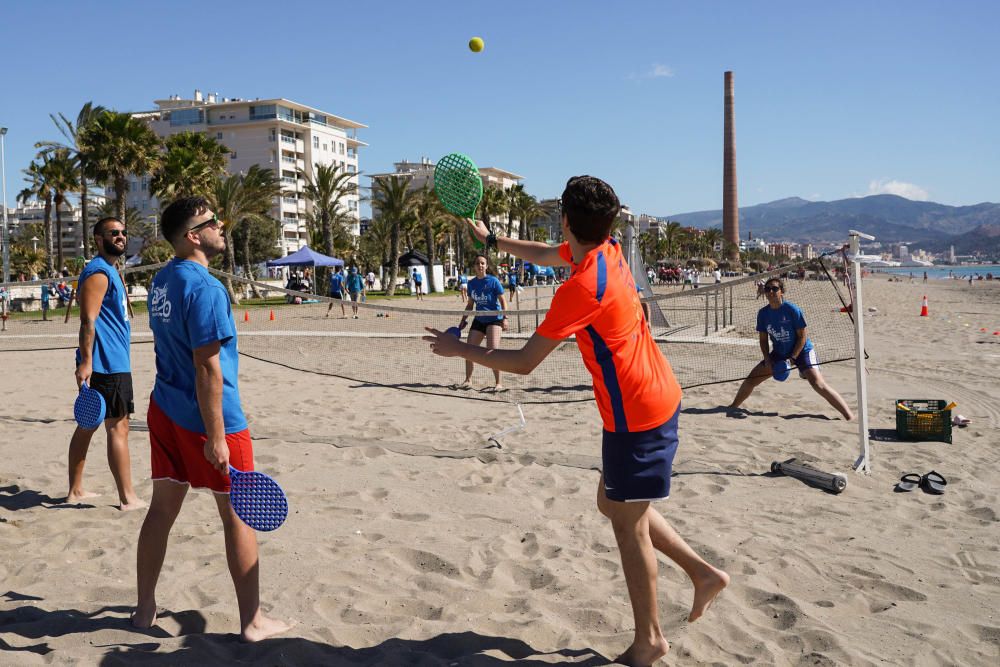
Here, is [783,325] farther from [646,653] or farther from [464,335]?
[464,335]

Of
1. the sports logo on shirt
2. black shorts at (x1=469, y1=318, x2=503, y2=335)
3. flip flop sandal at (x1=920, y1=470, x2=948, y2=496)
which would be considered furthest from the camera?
black shorts at (x1=469, y1=318, x2=503, y2=335)

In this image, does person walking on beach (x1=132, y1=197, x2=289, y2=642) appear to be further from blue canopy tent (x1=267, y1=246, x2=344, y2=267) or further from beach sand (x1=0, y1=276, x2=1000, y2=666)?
blue canopy tent (x1=267, y1=246, x2=344, y2=267)

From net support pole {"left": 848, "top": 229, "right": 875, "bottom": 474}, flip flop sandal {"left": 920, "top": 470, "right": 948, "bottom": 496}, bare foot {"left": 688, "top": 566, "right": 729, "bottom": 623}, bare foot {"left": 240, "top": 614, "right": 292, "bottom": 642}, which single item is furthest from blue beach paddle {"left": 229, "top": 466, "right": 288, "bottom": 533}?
flip flop sandal {"left": 920, "top": 470, "right": 948, "bottom": 496}

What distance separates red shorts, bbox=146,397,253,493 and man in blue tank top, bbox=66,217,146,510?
1.80m

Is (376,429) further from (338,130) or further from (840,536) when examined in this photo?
(338,130)

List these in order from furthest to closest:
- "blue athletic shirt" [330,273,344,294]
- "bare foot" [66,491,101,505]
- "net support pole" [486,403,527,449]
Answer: "blue athletic shirt" [330,273,344,294] < "net support pole" [486,403,527,449] < "bare foot" [66,491,101,505]

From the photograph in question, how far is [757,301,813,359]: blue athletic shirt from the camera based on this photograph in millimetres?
8109

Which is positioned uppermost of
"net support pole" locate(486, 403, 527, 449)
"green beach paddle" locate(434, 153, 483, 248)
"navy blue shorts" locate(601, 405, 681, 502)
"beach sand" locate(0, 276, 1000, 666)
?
"green beach paddle" locate(434, 153, 483, 248)

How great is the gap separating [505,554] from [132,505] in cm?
261

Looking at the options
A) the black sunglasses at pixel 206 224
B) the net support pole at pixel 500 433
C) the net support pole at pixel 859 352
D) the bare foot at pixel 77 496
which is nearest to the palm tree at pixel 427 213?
the net support pole at pixel 500 433

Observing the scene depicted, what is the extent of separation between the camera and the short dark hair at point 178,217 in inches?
128

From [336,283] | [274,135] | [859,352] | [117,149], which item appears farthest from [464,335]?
A: [274,135]

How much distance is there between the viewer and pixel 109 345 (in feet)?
16.4

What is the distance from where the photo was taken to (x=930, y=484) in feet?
18.3
